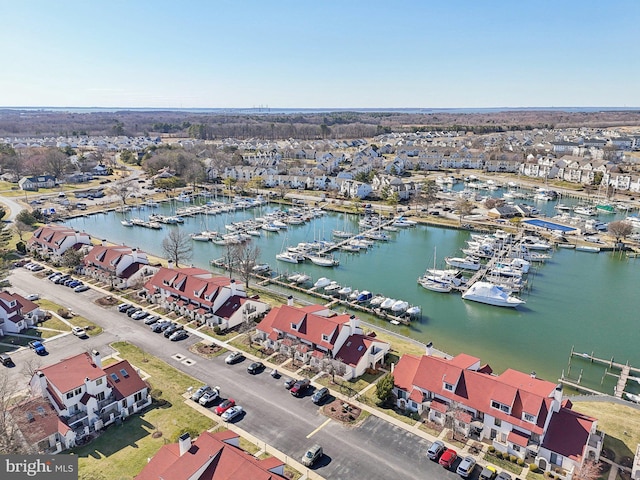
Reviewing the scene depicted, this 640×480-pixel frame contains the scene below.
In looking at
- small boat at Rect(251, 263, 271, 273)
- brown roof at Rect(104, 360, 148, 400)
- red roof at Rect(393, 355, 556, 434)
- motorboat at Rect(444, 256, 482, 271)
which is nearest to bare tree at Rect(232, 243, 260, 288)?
small boat at Rect(251, 263, 271, 273)

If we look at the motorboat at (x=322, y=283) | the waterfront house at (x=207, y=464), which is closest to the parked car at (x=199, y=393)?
the waterfront house at (x=207, y=464)

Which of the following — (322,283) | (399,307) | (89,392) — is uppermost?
(89,392)

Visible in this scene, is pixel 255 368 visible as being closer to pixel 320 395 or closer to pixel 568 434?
pixel 320 395

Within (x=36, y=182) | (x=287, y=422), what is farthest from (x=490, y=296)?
(x=36, y=182)

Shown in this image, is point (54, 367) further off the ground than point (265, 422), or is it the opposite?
point (54, 367)

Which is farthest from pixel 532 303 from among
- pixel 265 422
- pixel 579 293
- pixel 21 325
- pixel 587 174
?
pixel 587 174

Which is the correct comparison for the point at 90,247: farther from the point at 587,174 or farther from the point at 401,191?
the point at 587,174

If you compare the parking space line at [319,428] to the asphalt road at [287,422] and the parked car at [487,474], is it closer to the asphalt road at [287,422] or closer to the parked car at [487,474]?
the asphalt road at [287,422]
